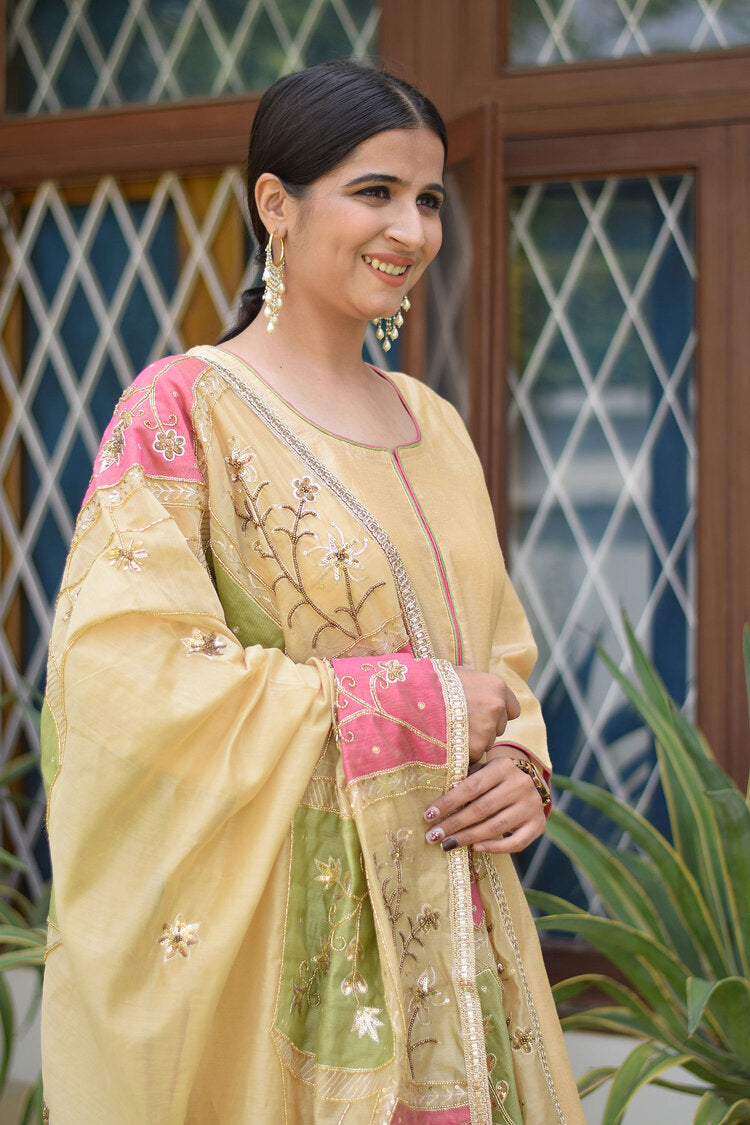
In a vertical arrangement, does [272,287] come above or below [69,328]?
below

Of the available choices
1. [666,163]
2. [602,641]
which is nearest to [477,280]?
[666,163]

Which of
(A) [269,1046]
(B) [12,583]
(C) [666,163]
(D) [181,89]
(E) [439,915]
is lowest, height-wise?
(A) [269,1046]

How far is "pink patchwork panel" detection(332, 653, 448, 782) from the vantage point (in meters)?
1.17

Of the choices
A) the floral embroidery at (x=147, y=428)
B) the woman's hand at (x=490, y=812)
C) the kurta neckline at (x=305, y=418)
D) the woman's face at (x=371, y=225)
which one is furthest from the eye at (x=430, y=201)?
the woman's hand at (x=490, y=812)

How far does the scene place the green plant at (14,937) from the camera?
199 cm

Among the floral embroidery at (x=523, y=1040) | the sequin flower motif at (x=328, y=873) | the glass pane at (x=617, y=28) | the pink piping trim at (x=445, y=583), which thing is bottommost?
the floral embroidery at (x=523, y=1040)

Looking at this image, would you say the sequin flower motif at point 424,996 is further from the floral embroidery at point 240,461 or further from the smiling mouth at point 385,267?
the smiling mouth at point 385,267

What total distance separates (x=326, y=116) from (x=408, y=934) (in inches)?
34.9

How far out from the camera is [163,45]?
9.78ft

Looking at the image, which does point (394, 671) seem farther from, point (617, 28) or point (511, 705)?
point (617, 28)

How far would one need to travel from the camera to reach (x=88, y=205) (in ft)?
9.95

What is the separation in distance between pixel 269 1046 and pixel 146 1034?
127mm

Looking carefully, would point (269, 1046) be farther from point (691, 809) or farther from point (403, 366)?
point (403, 366)

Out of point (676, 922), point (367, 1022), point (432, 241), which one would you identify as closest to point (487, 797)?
point (367, 1022)
